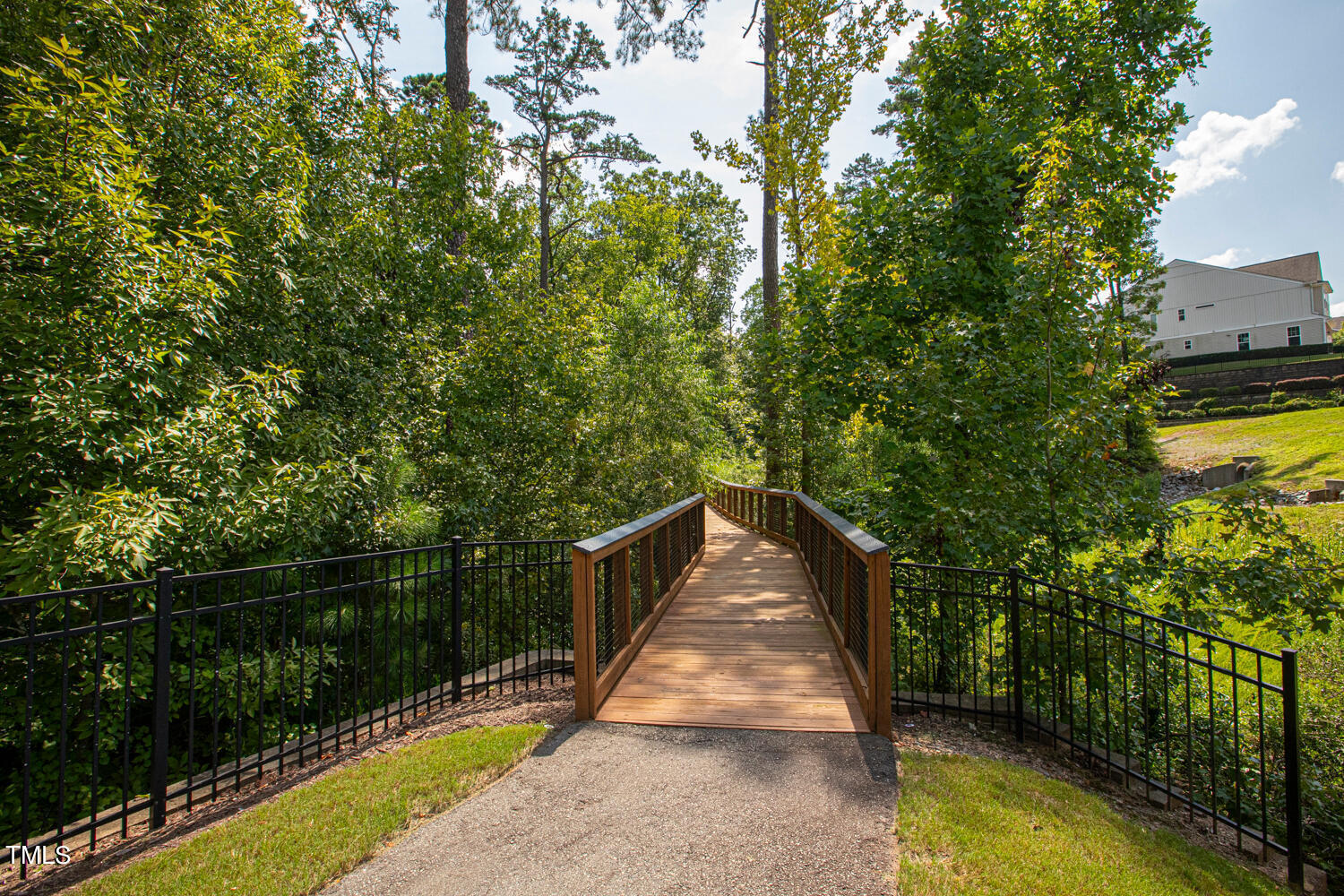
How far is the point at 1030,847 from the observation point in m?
2.74

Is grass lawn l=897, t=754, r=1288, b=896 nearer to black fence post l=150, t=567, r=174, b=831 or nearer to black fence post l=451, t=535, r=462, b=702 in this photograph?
black fence post l=451, t=535, r=462, b=702

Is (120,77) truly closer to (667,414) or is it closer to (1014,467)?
(1014,467)

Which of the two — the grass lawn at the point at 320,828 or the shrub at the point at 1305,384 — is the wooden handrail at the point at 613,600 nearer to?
the grass lawn at the point at 320,828

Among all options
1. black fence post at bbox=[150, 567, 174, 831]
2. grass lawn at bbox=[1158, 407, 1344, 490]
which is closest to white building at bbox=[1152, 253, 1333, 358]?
grass lawn at bbox=[1158, 407, 1344, 490]

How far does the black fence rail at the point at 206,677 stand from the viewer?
3078 mm

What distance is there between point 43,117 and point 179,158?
1676 mm

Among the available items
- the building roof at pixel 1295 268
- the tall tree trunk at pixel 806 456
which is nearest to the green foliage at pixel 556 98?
the tall tree trunk at pixel 806 456

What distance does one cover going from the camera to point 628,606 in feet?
17.0

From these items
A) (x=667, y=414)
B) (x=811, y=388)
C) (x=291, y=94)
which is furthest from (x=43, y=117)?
(x=667, y=414)

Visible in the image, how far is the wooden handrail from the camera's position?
4.12 meters

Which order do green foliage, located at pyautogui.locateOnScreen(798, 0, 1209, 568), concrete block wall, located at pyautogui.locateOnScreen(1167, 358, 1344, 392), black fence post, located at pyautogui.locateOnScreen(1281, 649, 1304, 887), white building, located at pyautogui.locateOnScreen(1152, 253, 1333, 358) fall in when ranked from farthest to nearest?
1. white building, located at pyautogui.locateOnScreen(1152, 253, 1333, 358)
2. concrete block wall, located at pyautogui.locateOnScreen(1167, 358, 1344, 392)
3. green foliage, located at pyautogui.locateOnScreen(798, 0, 1209, 568)
4. black fence post, located at pyautogui.locateOnScreen(1281, 649, 1304, 887)

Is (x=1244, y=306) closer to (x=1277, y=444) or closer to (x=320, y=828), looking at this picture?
(x=1277, y=444)

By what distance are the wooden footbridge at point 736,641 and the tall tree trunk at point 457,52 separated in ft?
28.1

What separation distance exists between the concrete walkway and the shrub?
33.9 m
